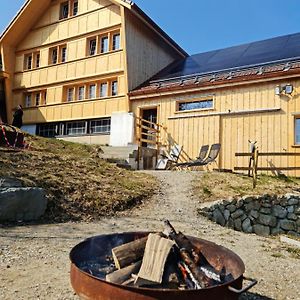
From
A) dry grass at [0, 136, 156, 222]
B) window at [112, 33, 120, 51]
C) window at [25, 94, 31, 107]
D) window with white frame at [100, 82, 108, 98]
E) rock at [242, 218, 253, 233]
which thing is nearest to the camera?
dry grass at [0, 136, 156, 222]

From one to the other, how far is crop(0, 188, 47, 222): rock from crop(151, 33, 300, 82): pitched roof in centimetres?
1125

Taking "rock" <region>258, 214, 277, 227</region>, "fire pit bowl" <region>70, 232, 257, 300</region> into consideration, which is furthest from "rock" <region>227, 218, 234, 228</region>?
"fire pit bowl" <region>70, 232, 257, 300</region>

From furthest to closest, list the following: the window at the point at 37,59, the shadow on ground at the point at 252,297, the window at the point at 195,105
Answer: the window at the point at 37,59, the window at the point at 195,105, the shadow on ground at the point at 252,297

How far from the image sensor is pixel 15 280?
3512 millimetres

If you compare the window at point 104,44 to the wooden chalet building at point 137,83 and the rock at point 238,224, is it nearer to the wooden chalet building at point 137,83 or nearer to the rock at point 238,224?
the wooden chalet building at point 137,83

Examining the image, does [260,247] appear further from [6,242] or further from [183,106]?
[183,106]

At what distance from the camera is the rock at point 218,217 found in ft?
25.2

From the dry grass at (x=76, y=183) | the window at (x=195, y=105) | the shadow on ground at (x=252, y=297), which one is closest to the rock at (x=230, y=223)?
the dry grass at (x=76, y=183)

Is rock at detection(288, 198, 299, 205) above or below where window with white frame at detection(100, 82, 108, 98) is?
below

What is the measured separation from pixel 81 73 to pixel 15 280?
16205mm

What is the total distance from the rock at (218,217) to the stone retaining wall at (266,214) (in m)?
0.27

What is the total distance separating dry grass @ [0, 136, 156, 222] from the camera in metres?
6.92

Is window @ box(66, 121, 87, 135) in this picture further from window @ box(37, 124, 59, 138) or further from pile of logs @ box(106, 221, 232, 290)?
pile of logs @ box(106, 221, 232, 290)

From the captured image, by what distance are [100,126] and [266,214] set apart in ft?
36.6
